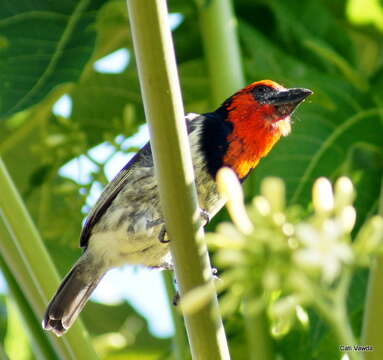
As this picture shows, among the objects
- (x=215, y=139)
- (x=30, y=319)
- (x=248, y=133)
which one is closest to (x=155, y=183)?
(x=215, y=139)

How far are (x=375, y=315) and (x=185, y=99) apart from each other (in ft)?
7.86

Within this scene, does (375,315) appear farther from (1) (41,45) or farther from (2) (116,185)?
(1) (41,45)

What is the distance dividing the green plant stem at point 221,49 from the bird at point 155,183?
148 mm

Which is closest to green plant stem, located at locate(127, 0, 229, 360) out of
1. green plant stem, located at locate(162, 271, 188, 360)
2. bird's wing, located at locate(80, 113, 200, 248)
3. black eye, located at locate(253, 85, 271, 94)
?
green plant stem, located at locate(162, 271, 188, 360)

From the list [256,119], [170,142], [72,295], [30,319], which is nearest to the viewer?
[170,142]

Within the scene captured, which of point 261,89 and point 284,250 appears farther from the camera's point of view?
point 261,89

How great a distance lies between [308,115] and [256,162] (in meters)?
0.37

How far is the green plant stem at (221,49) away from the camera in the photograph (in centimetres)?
332

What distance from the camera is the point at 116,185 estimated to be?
3.39 m

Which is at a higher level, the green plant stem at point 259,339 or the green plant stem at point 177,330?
the green plant stem at point 177,330

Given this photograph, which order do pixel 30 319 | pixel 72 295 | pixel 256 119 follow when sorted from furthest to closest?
1. pixel 256 119
2. pixel 72 295
3. pixel 30 319

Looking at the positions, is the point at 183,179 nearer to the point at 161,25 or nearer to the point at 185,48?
the point at 161,25

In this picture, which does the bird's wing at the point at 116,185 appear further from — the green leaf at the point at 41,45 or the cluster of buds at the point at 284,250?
the cluster of buds at the point at 284,250

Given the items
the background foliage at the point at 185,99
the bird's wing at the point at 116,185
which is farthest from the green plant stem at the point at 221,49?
the bird's wing at the point at 116,185
